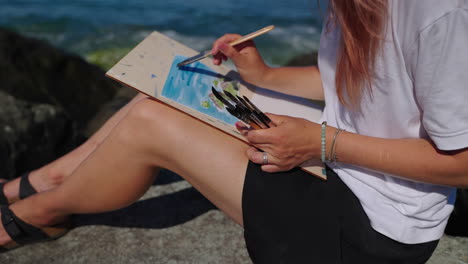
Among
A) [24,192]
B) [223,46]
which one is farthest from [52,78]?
[223,46]

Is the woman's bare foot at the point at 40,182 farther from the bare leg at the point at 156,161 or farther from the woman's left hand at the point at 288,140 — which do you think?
the woman's left hand at the point at 288,140

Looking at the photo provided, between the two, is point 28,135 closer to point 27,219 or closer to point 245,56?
point 27,219

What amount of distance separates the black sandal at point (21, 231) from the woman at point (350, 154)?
0.79 feet

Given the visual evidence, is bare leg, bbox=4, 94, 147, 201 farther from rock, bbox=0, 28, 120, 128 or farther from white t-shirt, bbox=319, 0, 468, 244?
rock, bbox=0, 28, 120, 128

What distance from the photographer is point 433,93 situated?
111 cm

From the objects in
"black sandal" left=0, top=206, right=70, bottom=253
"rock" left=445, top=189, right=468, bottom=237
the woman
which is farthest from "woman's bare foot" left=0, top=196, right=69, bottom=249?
"rock" left=445, top=189, right=468, bottom=237

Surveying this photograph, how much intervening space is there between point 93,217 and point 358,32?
4.71 feet

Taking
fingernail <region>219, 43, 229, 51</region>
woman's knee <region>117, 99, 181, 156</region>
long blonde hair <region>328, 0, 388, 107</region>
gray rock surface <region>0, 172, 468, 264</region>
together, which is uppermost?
long blonde hair <region>328, 0, 388, 107</region>

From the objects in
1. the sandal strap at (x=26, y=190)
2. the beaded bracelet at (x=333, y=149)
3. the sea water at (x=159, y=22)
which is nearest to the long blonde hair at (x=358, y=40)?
the beaded bracelet at (x=333, y=149)

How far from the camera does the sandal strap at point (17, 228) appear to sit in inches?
71.2

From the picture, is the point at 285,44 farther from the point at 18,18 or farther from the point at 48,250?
the point at 48,250

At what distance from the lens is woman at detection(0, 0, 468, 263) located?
43.9 inches

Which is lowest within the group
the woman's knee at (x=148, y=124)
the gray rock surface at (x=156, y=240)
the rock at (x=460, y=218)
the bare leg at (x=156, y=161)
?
the rock at (x=460, y=218)

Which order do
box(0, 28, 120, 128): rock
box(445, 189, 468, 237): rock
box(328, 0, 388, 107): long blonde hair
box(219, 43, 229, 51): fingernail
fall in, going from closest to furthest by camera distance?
box(328, 0, 388, 107): long blonde hair → box(219, 43, 229, 51): fingernail → box(445, 189, 468, 237): rock → box(0, 28, 120, 128): rock
